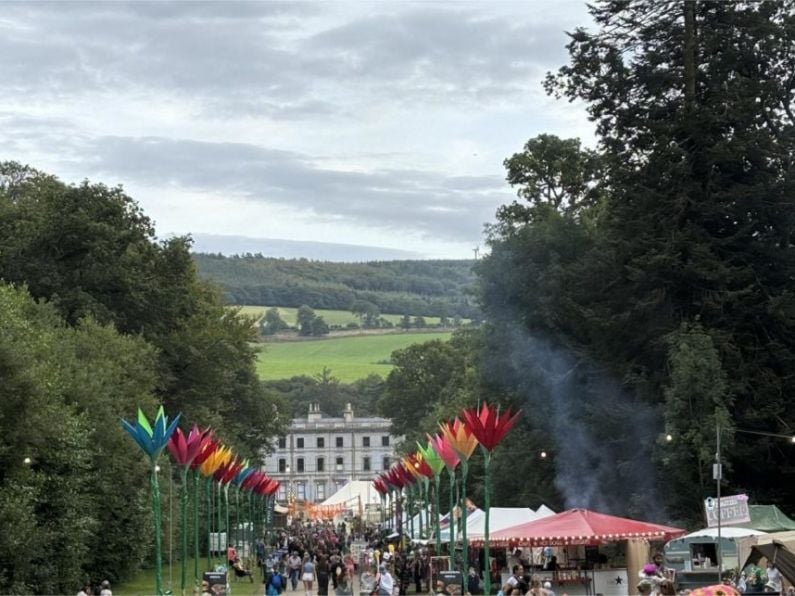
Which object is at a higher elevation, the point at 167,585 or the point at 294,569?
the point at 167,585

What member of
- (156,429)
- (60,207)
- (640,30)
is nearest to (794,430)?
(640,30)

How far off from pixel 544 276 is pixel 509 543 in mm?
27196

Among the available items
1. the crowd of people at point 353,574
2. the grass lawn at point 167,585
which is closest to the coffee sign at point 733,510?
the crowd of people at point 353,574

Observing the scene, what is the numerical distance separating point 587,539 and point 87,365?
986 inches

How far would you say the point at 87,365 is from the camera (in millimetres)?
53531

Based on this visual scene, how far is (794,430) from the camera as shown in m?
52.4

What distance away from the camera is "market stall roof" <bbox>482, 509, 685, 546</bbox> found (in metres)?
35.1

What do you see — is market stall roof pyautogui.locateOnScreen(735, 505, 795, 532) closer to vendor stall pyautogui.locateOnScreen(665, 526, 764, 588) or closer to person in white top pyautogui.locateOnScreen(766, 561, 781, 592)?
vendor stall pyautogui.locateOnScreen(665, 526, 764, 588)

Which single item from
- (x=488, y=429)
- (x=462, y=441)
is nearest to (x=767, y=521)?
(x=462, y=441)

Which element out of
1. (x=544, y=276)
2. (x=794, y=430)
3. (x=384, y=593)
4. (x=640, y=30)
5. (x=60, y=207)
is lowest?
(x=384, y=593)

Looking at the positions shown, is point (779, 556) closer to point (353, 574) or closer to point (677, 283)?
point (677, 283)

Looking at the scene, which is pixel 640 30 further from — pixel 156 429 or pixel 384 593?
pixel 156 429

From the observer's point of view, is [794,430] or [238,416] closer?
[794,430]

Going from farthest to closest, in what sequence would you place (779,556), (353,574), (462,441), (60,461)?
(353,574) < (60,461) < (462,441) < (779,556)
